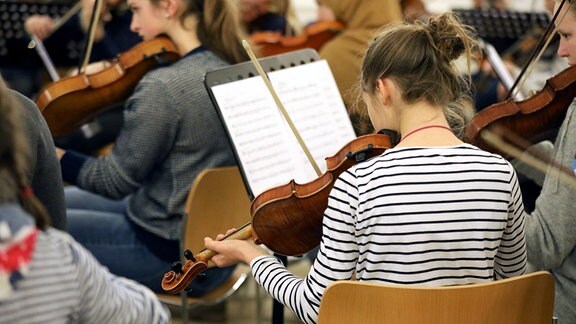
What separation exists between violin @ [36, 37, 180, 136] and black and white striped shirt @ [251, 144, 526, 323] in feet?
3.37

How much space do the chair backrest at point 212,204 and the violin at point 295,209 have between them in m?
0.47

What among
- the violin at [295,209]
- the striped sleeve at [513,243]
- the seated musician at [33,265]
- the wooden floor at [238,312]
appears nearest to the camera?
the seated musician at [33,265]

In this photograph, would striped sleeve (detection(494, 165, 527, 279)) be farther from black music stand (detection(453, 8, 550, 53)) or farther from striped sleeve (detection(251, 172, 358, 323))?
black music stand (detection(453, 8, 550, 53))

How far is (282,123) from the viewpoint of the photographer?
6.62 feet

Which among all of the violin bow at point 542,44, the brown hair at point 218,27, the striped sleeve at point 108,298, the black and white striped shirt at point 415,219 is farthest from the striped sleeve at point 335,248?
the brown hair at point 218,27

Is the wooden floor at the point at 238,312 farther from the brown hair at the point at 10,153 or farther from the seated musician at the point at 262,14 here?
the brown hair at the point at 10,153

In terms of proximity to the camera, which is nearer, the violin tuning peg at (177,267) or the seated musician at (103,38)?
the violin tuning peg at (177,267)

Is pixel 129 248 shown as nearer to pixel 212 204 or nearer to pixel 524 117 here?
pixel 212 204

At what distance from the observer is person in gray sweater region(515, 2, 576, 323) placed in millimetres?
→ 1768

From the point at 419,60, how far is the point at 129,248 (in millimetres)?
1062

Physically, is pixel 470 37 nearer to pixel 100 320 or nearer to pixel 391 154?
pixel 391 154

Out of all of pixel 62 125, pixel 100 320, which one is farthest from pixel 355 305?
pixel 62 125

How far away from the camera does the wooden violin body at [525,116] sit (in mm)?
1999

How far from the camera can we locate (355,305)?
56.1 inches
